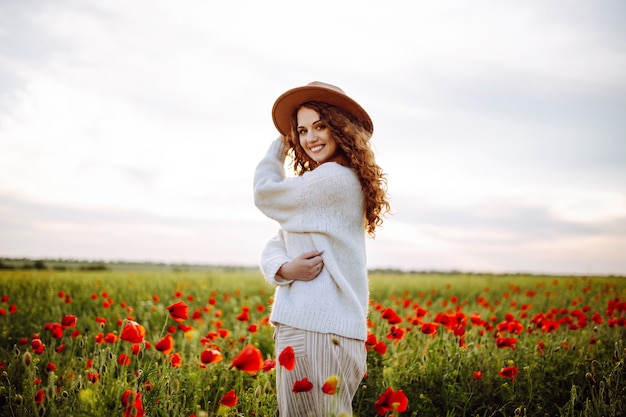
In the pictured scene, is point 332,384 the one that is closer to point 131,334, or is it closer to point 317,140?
point 131,334

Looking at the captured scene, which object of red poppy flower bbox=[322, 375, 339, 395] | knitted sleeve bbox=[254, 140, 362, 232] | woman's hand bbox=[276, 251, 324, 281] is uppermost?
knitted sleeve bbox=[254, 140, 362, 232]

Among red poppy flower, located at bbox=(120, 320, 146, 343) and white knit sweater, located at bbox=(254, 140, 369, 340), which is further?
white knit sweater, located at bbox=(254, 140, 369, 340)

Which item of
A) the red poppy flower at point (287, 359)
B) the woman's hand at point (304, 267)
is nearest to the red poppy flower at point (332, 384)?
the red poppy flower at point (287, 359)

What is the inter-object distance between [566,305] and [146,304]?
7.67 m

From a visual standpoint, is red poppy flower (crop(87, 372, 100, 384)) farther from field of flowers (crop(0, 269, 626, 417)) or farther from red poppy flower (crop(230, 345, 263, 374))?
red poppy flower (crop(230, 345, 263, 374))

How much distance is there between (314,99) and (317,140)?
269 millimetres

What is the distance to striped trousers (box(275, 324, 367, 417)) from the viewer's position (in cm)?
235

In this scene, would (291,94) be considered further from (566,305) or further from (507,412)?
(566,305)

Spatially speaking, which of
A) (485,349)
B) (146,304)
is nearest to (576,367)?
(485,349)

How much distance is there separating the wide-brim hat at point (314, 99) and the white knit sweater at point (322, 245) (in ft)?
1.44

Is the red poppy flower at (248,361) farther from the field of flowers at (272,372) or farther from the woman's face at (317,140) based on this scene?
the woman's face at (317,140)

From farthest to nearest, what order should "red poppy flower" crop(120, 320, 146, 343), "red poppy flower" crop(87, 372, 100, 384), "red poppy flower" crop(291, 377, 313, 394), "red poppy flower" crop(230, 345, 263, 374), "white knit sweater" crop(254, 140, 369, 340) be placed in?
"red poppy flower" crop(87, 372, 100, 384)
"white knit sweater" crop(254, 140, 369, 340)
"red poppy flower" crop(120, 320, 146, 343)
"red poppy flower" crop(291, 377, 313, 394)
"red poppy flower" crop(230, 345, 263, 374)

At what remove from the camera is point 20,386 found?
13.6ft

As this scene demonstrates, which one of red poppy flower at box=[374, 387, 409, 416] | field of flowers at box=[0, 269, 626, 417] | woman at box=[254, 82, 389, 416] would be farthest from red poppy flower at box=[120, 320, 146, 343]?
red poppy flower at box=[374, 387, 409, 416]
